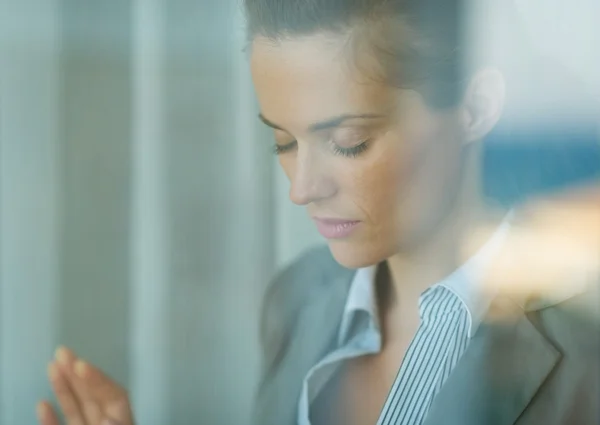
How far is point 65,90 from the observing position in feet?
2.42

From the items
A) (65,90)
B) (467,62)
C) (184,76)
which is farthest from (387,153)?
(65,90)

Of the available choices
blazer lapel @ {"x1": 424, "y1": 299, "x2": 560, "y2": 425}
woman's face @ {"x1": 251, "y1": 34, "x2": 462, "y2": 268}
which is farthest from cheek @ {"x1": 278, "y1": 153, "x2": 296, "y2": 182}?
blazer lapel @ {"x1": 424, "y1": 299, "x2": 560, "y2": 425}

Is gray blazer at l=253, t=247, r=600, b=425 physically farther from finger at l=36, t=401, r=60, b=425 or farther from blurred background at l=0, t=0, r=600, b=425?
finger at l=36, t=401, r=60, b=425

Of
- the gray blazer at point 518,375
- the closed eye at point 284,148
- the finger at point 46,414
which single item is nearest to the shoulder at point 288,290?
the gray blazer at point 518,375

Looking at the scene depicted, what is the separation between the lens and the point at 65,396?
724 millimetres

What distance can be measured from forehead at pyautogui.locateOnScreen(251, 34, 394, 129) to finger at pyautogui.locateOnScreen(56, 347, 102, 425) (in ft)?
1.06

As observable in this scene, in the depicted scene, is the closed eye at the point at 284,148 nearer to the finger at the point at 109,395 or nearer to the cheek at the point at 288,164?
the cheek at the point at 288,164

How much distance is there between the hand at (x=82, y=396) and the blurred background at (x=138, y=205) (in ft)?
0.04

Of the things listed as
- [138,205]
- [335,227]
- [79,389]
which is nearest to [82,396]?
[79,389]

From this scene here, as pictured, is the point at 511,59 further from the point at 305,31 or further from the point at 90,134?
the point at 90,134

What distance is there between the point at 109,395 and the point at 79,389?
0.03 metres

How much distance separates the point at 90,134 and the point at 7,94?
95 millimetres

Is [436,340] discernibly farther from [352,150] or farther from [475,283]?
[352,150]

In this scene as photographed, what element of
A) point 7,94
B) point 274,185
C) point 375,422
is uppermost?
point 7,94
